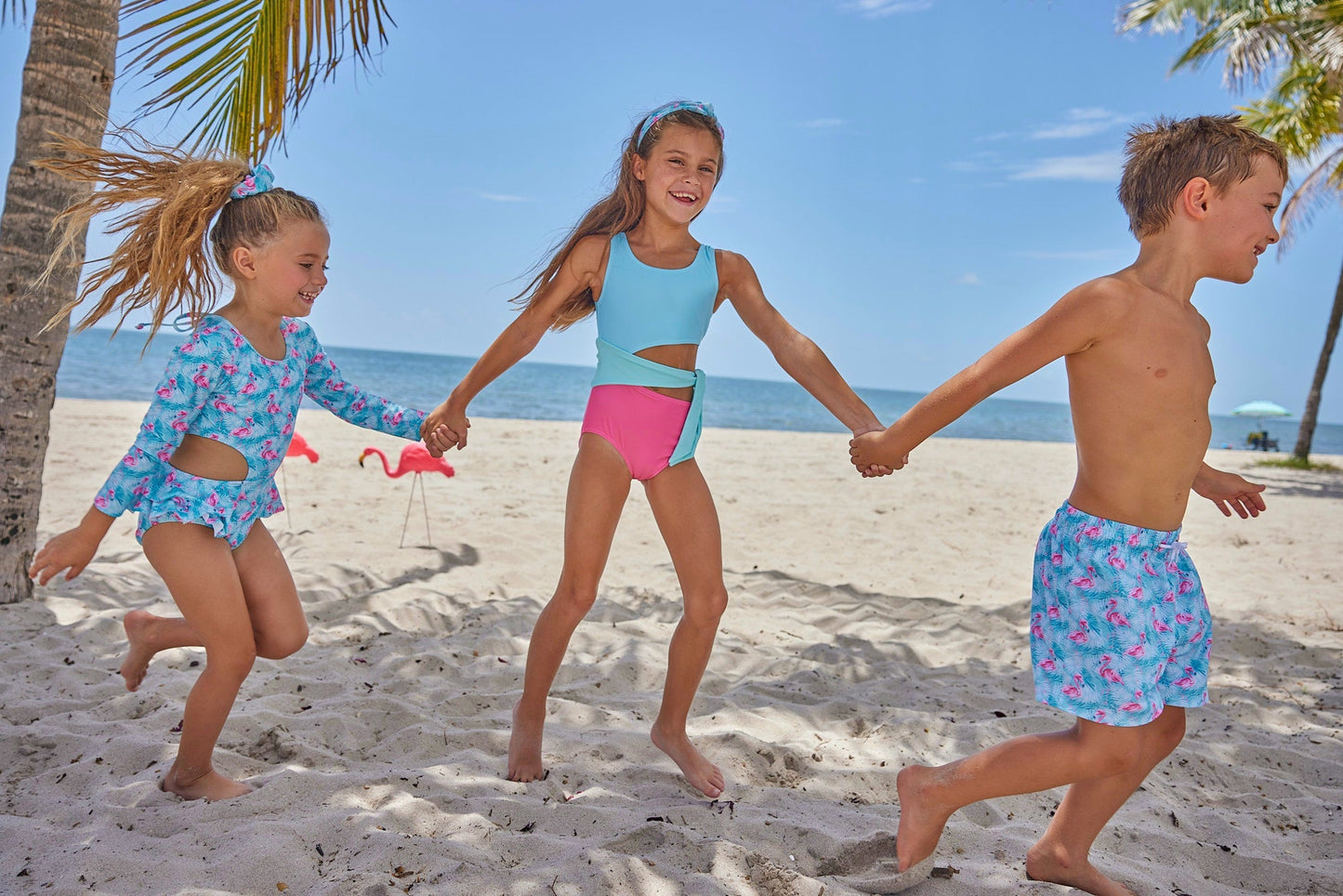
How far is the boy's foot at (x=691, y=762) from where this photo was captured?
3.00 m

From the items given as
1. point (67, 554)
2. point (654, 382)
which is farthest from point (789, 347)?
point (67, 554)

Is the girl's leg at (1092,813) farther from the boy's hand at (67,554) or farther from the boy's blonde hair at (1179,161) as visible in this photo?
the boy's hand at (67,554)

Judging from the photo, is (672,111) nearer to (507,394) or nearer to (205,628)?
(205,628)

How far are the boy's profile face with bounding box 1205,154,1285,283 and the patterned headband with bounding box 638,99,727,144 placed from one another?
62.6 inches

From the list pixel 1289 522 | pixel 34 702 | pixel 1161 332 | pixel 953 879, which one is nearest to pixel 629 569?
pixel 34 702

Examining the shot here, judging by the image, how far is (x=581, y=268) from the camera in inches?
125

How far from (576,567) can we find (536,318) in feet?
2.86

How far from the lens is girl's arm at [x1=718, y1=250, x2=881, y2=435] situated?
304 cm

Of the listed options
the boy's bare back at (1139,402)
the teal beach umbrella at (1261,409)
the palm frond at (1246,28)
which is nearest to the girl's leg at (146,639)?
the boy's bare back at (1139,402)

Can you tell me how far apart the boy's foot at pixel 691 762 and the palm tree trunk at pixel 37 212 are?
3476 mm

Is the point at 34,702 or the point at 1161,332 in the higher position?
the point at 1161,332

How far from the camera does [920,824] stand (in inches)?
97.9

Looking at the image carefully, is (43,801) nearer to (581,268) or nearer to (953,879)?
(581,268)

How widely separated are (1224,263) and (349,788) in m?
2.91
